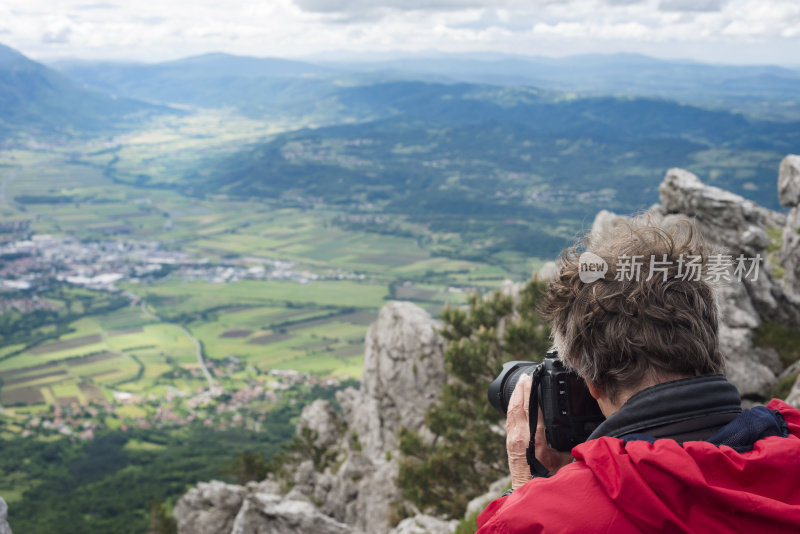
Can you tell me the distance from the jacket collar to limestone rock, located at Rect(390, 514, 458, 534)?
26.9 ft

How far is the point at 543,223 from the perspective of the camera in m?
161

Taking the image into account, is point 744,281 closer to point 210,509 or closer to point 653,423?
point 653,423

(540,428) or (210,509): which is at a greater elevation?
(540,428)

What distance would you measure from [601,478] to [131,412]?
71.1m

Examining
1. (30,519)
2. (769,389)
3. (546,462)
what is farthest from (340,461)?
(30,519)

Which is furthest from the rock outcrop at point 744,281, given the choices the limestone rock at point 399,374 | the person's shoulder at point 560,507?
the person's shoulder at point 560,507

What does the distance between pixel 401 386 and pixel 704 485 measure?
1871 cm

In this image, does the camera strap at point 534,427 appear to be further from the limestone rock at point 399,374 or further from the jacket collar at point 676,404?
the limestone rock at point 399,374

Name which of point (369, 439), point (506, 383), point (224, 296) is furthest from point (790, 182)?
point (224, 296)

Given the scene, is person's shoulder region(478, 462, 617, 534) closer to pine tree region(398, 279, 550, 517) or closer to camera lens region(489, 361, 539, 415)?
camera lens region(489, 361, 539, 415)

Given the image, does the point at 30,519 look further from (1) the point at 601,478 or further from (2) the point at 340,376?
(1) the point at 601,478

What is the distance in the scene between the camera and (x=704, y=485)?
1587 mm

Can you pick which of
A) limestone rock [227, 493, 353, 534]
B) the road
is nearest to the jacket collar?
limestone rock [227, 493, 353, 534]

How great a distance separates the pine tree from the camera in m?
12.1
